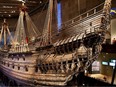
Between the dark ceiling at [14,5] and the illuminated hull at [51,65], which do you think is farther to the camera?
the dark ceiling at [14,5]

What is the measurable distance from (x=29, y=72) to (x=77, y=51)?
95.5 inches

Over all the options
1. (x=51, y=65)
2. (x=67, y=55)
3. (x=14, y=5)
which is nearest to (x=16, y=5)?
(x=14, y=5)

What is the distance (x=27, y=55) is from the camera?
695cm

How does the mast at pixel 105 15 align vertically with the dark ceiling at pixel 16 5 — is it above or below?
below

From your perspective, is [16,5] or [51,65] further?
[16,5]

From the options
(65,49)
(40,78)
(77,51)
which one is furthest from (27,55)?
(77,51)

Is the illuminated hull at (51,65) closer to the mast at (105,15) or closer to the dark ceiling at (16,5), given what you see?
the mast at (105,15)

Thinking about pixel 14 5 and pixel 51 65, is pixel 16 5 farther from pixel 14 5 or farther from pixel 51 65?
pixel 51 65

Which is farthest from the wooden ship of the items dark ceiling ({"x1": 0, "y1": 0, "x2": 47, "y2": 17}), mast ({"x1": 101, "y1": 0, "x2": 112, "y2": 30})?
dark ceiling ({"x1": 0, "y1": 0, "x2": 47, "y2": 17})

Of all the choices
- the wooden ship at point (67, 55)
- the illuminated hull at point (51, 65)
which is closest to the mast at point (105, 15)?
the wooden ship at point (67, 55)

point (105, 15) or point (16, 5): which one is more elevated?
point (16, 5)

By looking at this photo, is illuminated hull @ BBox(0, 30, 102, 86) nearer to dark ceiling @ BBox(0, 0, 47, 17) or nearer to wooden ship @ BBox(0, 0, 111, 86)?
wooden ship @ BBox(0, 0, 111, 86)

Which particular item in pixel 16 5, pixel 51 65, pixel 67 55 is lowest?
pixel 51 65

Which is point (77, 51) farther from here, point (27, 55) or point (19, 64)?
point (19, 64)
